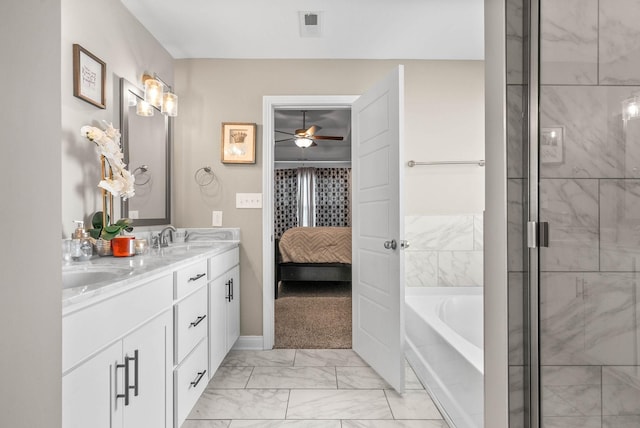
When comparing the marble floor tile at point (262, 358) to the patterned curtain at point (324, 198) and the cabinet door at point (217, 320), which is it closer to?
the cabinet door at point (217, 320)

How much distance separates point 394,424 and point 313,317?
184 centimetres

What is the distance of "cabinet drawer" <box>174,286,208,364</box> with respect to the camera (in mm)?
1606

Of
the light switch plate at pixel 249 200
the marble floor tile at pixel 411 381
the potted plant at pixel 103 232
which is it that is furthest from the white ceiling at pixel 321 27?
the marble floor tile at pixel 411 381

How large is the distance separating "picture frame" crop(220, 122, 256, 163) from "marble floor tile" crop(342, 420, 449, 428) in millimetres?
1984

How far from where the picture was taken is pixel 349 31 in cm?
→ 253

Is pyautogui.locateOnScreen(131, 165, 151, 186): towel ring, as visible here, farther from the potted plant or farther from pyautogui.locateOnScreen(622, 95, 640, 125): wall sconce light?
pyautogui.locateOnScreen(622, 95, 640, 125): wall sconce light

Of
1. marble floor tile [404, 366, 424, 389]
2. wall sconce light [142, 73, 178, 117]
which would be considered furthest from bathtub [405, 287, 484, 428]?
wall sconce light [142, 73, 178, 117]

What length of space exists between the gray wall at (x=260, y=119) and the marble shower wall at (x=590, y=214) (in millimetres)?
1854

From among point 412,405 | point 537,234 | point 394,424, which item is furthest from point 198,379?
point 537,234

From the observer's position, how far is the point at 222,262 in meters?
2.37

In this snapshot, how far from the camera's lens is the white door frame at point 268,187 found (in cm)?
288

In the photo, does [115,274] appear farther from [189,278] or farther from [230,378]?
[230,378]

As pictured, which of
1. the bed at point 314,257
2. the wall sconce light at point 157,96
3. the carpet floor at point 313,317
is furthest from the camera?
the bed at point 314,257

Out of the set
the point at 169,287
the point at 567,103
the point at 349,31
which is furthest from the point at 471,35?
the point at 169,287
